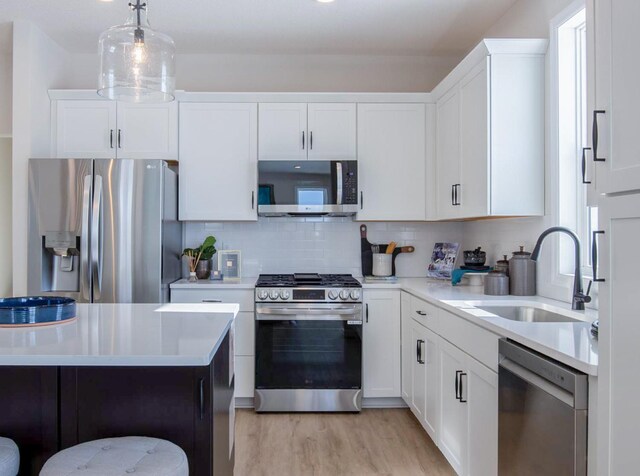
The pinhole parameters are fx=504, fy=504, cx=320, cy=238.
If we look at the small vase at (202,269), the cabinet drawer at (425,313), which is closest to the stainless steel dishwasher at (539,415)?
the cabinet drawer at (425,313)

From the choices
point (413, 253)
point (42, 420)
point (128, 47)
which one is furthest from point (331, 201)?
point (42, 420)

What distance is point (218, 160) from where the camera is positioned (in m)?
3.76

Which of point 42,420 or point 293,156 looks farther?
point 293,156

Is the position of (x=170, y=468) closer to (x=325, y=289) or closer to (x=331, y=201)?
(x=325, y=289)

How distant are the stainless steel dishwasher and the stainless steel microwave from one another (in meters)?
1.99

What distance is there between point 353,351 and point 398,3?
2310 millimetres

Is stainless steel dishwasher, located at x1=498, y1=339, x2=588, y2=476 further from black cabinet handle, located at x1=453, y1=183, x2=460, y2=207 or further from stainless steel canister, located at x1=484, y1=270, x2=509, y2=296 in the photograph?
black cabinet handle, located at x1=453, y1=183, x2=460, y2=207

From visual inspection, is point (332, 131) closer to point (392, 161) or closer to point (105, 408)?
point (392, 161)

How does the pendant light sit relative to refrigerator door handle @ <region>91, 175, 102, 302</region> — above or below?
above

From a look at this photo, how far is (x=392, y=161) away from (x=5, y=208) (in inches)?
136

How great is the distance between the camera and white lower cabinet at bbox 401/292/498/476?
2.03m

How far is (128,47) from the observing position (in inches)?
77.8

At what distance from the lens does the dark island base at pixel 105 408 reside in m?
1.56

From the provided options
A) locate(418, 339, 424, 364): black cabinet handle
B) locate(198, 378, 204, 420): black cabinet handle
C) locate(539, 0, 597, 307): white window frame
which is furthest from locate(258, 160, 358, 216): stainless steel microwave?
locate(198, 378, 204, 420): black cabinet handle
